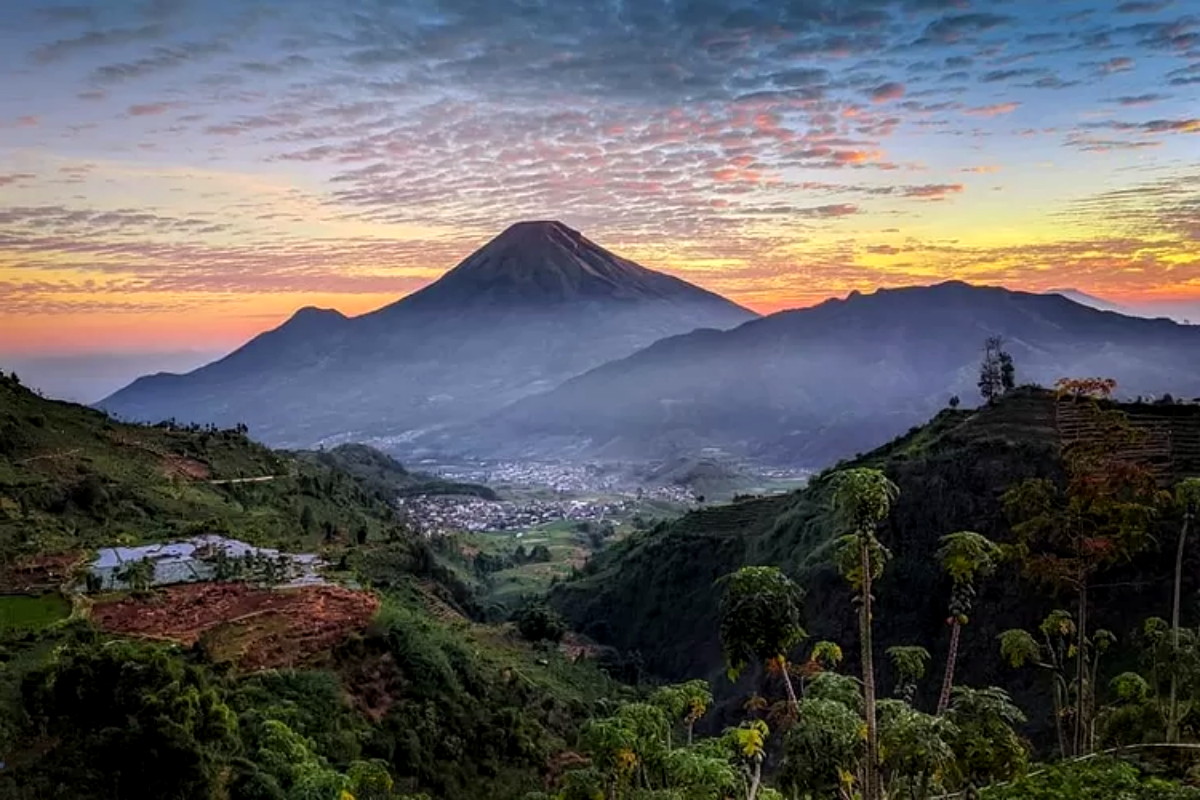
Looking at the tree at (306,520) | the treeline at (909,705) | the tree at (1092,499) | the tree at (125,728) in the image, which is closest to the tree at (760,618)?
the treeline at (909,705)

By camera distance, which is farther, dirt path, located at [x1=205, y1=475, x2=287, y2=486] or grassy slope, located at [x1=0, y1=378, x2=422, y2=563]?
dirt path, located at [x1=205, y1=475, x2=287, y2=486]

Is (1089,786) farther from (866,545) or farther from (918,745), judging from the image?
(866,545)

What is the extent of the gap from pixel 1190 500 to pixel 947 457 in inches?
984

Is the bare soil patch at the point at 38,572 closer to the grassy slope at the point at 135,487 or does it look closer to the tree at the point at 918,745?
the grassy slope at the point at 135,487

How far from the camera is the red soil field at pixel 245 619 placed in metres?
20.1

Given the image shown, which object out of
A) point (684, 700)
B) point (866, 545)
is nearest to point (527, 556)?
point (684, 700)

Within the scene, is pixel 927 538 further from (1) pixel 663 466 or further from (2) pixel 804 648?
Answer: (1) pixel 663 466

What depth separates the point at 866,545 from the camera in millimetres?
9141

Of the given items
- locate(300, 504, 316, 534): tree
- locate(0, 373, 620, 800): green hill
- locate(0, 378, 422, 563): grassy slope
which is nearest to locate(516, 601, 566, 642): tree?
locate(0, 373, 620, 800): green hill

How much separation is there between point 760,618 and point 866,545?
1421mm

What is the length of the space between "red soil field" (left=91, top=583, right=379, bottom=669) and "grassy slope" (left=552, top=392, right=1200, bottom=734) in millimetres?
12076

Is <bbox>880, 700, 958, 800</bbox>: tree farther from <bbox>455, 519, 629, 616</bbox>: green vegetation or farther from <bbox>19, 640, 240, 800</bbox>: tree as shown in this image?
<bbox>455, 519, 629, 616</bbox>: green vegetation

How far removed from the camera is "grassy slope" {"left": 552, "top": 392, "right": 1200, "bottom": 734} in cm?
3041

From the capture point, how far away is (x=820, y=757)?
844 cm
